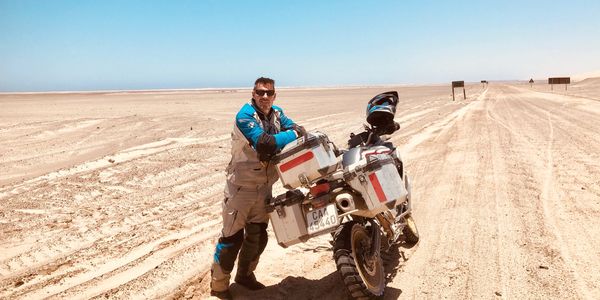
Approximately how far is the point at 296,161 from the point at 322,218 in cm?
52

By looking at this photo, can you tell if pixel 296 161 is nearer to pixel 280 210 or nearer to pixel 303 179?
pixel 303 179

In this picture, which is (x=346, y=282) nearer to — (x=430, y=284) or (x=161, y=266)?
(x=430, y=284)

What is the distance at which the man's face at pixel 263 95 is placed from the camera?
379cm

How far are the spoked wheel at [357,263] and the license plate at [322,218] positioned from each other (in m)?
0.23

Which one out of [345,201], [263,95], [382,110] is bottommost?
[345,201]

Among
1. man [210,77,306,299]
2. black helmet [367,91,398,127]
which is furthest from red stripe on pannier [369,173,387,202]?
black helmet [367,91,398,127]

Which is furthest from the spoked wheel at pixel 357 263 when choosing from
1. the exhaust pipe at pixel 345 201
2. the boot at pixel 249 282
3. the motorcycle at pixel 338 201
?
the boot at pixel 249 282

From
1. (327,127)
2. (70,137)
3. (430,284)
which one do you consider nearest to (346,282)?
(430,284)

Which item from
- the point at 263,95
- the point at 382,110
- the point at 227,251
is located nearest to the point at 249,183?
the point at 227,251

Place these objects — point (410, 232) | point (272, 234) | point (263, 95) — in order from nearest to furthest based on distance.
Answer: point (263, 95) → point (410, 232) → point (272, 234)

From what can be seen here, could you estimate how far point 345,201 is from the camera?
371 centimetres

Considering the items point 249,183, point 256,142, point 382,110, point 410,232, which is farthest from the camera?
point 410,232

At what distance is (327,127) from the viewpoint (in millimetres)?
18484

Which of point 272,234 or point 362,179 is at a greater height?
point 362,179
